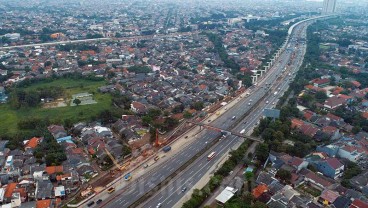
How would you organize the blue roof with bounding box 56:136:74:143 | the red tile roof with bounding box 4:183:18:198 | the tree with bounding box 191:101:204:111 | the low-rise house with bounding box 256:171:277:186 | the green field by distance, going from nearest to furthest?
1. the red tile roof with bounding box 4:183:18:198
2. the low-rise house with bounding box 256:171:277:186
3. the blue roof with bounding box 56:136:74:143
4. the green field
5. the tree with bounding box 191:101:204:111

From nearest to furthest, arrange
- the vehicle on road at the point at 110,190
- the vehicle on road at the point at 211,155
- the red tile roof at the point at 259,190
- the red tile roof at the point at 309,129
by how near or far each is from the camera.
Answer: the red tile roof at the point at 259,190 < the vehicle on road at the point at 110,190 < the vehicle on road at the point at 211,155 < the red tile roof at the point at 309,129

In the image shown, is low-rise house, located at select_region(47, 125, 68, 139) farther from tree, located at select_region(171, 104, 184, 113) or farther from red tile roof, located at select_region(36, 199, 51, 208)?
tree, located at select_region(171, 104, 184, 113)

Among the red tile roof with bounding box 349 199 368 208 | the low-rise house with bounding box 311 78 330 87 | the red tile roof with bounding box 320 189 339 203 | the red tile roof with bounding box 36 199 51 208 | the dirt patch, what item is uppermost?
the red tile roof with bounding box 36 199 51 208

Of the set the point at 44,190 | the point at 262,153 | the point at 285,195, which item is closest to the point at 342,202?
the point at 285,195

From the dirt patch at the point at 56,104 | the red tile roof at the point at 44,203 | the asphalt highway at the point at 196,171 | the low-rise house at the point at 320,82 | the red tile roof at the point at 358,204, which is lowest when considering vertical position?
the low-rise house at the point at 320,82

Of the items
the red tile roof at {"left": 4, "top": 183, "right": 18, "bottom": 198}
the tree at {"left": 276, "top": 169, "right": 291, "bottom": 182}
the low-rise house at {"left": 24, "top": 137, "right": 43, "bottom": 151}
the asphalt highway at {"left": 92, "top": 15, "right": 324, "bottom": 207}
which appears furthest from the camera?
the low-rise house at {"left": 24, "top": 137, "right": 43, "bottom": 151}

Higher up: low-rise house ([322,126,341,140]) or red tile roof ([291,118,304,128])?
red tile roof ([291,118,304,128])

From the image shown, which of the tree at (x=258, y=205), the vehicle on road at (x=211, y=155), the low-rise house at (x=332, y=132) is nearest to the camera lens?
the tree at (x=258, y=205)

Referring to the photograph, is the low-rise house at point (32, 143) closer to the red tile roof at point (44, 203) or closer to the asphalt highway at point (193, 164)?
the red tile roof at point (44, 203)

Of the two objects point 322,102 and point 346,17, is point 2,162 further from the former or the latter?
point 346,17

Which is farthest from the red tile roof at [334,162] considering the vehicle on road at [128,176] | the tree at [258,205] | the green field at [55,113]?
the green field at [55,113]

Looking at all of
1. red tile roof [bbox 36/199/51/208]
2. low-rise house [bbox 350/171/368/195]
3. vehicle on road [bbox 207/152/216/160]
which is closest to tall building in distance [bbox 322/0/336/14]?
→ low-rise house [bbox 350/171/368/195]
